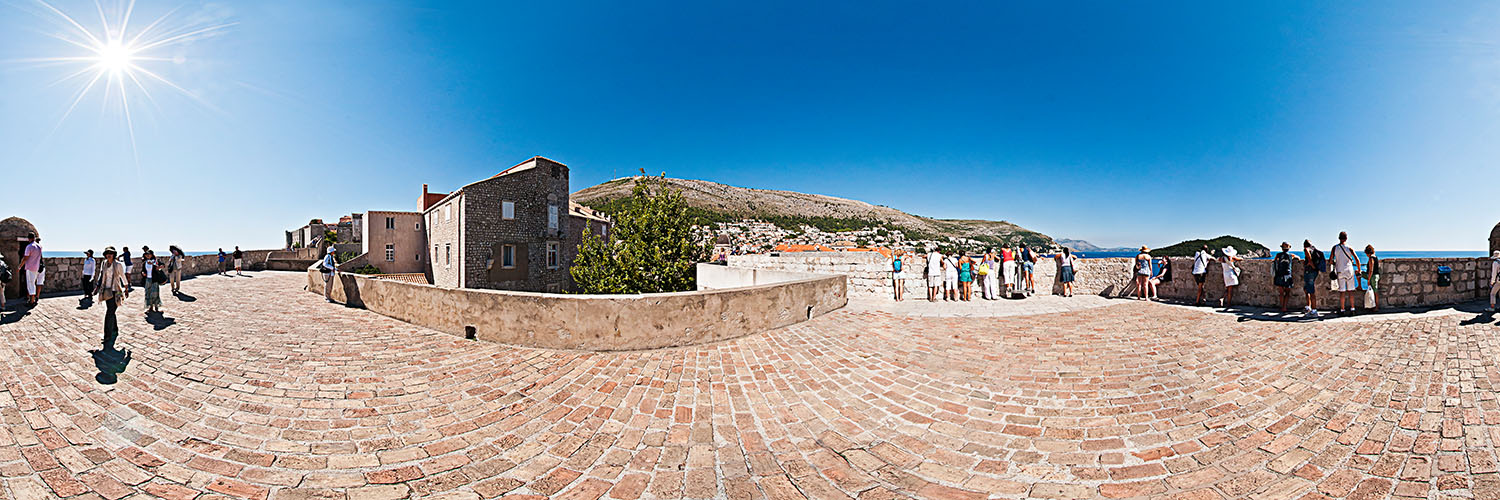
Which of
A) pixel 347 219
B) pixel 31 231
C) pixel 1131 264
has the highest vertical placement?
pixel 347 219

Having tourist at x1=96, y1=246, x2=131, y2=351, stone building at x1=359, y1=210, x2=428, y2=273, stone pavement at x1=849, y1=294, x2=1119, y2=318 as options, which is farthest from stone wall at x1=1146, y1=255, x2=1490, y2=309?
stone building at x1=359, y1=210, x2=428, y2=273

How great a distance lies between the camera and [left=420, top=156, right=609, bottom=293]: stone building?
2202 cm

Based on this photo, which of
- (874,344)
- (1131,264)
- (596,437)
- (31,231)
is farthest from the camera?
(1131,264)

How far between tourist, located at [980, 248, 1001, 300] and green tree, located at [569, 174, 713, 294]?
11.5 m

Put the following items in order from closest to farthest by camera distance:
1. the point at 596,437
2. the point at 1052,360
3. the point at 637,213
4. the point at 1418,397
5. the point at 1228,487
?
the point at 1228,487
the point at 596,437
the point at 1418,397
the point at 1052,360
the point at 637,213

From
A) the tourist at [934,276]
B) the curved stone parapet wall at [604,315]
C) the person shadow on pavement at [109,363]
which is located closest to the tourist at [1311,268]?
the tourist at [934,276]

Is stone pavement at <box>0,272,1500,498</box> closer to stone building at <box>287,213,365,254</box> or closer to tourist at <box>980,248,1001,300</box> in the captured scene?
tourist at <box>980,248,1001,300</box>

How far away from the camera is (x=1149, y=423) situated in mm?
3576

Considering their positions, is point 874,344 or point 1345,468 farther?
point 874,344

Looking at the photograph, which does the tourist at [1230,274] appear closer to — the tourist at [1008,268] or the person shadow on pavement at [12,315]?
the tourist at [1008,268]

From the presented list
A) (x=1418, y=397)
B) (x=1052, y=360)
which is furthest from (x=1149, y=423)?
(x=1418, y=397)

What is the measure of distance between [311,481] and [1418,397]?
866cm

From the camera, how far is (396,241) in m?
27.3

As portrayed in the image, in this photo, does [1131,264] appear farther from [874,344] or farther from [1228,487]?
[1228,487]
